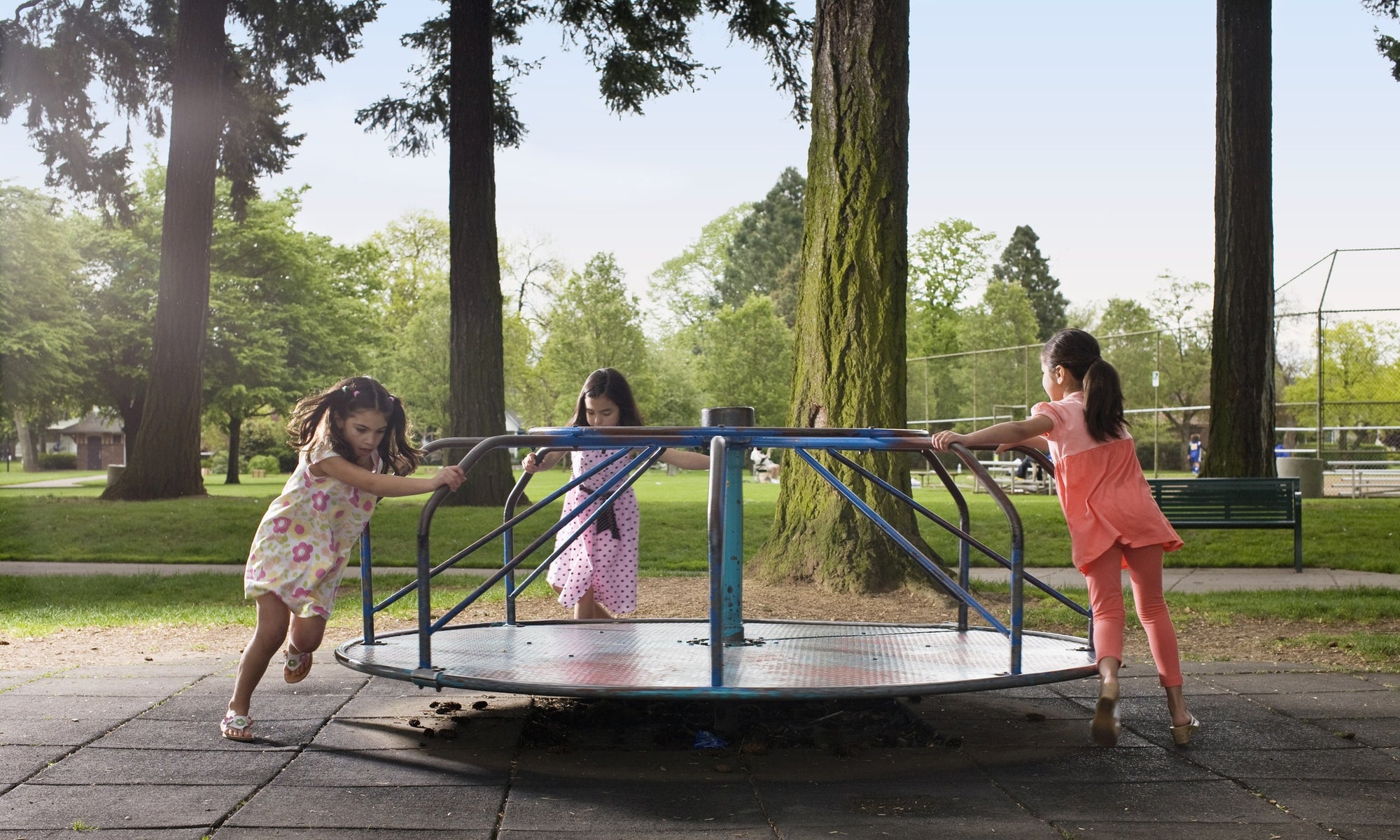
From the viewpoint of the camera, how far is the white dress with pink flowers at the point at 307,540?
400cm

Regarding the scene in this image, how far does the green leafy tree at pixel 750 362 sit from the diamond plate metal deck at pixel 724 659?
43.2 m

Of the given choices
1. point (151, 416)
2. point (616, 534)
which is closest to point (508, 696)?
point (616, 534)

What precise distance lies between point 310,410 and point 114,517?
1055 cm

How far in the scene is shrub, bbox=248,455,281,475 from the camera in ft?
173

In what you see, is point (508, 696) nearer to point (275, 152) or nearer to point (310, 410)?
point (310, 410)

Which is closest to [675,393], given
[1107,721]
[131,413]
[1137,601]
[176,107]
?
[131,413]

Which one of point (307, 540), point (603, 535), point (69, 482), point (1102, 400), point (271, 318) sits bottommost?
point (69, 482)

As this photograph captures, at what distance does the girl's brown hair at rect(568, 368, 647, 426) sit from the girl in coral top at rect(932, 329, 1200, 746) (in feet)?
5.40

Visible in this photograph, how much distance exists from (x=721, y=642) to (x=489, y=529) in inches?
361

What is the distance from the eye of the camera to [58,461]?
2798 inches

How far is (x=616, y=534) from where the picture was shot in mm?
5461

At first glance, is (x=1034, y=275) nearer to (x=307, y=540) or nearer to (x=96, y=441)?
(x=96, y=441)

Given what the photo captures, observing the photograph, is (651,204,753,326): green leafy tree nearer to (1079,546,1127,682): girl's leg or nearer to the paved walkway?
the paved walkway

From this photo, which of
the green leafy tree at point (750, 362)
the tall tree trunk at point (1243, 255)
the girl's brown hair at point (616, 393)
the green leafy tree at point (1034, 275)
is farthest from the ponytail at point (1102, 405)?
the green leafy tree at point (1034, 275)
